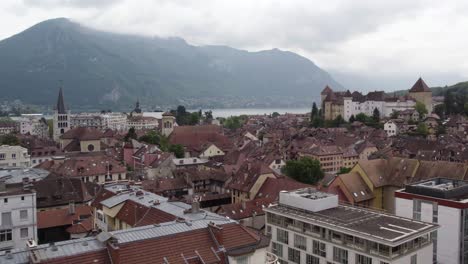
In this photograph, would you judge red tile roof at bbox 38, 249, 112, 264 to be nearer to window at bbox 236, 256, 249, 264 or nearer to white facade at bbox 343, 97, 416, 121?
window at bbox 236, 256, 249, 264

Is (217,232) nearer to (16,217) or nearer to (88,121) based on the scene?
(16,217)

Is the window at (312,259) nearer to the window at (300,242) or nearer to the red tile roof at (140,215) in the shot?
the window at (300,242)

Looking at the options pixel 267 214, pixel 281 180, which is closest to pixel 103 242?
pixel 267 214

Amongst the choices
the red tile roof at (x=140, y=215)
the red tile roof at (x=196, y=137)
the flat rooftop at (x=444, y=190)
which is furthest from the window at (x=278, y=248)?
the red tile roof at (x=196, y=137)

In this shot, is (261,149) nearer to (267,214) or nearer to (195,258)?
(267,214)

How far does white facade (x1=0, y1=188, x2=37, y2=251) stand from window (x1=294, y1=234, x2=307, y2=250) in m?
18.2

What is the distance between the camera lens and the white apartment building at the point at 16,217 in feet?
94.5

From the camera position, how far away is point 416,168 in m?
48.2

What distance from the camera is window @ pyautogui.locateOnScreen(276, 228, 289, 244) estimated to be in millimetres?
33688

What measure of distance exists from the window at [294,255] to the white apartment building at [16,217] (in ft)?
59.1

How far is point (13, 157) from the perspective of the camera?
237 ft

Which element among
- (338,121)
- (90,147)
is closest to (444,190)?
(90,147)

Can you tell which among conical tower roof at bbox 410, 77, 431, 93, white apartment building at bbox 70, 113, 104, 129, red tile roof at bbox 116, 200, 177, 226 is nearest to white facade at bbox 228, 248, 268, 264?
red tile roof at bbox 116, 200, 177, 226

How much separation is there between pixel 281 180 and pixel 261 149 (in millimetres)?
39704
